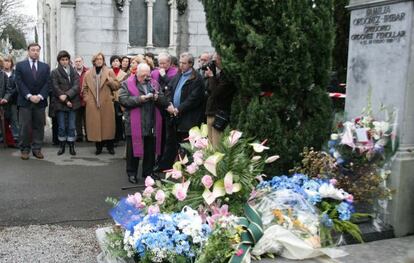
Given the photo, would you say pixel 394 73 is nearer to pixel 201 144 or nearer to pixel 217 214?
pixel 201 144

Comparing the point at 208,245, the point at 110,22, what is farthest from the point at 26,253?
the point at 110,22

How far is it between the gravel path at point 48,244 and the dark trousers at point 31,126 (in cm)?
393

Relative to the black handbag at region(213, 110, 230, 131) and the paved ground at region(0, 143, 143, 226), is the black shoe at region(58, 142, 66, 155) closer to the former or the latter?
the paved ground at region(0, 143, 143, 226)

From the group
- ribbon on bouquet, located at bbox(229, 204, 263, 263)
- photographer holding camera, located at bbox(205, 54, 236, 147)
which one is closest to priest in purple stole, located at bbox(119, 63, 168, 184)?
photographer holding camera, located at bbox(205, 54, 236, 147)

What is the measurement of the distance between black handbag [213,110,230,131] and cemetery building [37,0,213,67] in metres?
9.00

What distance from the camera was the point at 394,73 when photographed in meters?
4.41

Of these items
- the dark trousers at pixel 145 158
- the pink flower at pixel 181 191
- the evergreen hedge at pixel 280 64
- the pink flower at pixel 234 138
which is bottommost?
Answer: the dark trousers at pixel 145 158

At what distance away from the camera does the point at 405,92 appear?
14.2 ft

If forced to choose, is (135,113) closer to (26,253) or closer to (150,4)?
(26,253)

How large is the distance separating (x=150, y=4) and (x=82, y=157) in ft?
22.9

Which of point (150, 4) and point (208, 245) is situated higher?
point (150, 4)

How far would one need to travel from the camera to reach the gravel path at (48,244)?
478 centimetres

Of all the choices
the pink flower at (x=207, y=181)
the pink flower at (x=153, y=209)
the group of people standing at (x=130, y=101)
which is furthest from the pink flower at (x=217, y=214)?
Answer: the group of people standing at (x=130, y=101)

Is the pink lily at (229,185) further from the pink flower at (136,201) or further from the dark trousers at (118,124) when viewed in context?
the dark trousers at (118,124)
